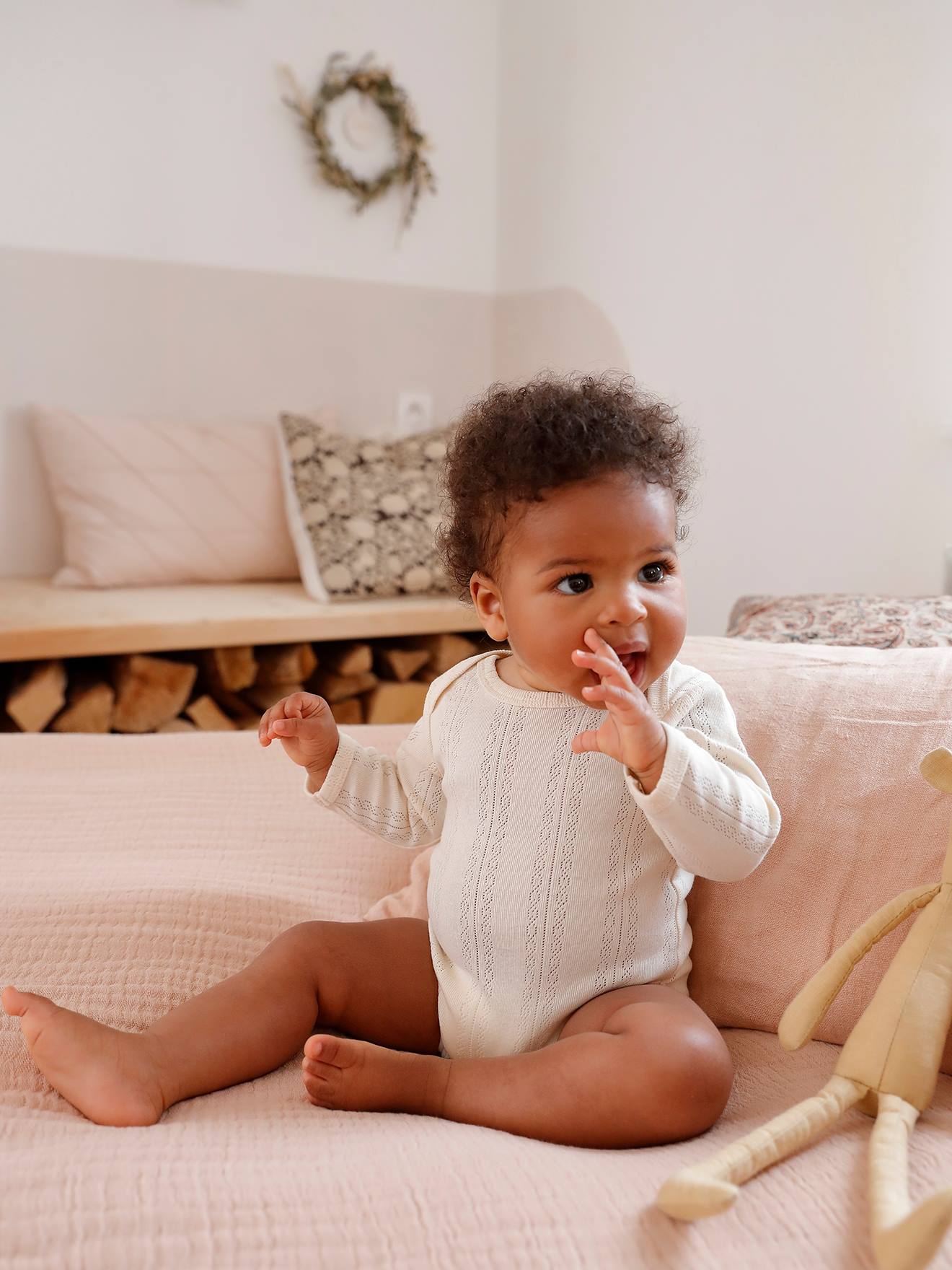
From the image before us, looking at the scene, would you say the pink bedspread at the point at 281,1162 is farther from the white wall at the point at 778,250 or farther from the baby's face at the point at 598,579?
the white wall at the point at 778,250

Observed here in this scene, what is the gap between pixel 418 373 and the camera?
3234 mm

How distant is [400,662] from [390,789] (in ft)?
4.96

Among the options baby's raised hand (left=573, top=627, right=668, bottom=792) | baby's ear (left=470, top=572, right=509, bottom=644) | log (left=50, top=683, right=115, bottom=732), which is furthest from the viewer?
log (left=50, top=683, right=115, bottom=732)

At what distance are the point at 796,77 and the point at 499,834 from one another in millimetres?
2000

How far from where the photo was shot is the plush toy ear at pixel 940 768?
931mm

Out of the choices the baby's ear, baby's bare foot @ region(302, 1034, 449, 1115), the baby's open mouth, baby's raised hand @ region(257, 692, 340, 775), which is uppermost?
the baby's ear

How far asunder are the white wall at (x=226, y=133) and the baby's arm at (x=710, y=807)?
2365 millimetres

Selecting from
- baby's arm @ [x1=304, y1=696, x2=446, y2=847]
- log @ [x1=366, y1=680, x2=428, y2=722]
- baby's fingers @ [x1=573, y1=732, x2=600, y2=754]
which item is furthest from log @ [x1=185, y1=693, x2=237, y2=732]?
baby's fingers @ [x1=573, y1=732, x2=600, y2=754]

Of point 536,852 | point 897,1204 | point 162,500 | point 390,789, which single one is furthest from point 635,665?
point 162,500

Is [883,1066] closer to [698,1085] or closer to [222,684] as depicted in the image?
[698,1085]

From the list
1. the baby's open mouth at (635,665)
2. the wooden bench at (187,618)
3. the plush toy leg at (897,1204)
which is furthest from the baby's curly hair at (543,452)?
the wooden bench at (187,618)

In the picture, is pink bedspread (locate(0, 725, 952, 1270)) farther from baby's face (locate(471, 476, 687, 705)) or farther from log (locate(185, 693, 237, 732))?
log (locate(185, 693, 237, 732))

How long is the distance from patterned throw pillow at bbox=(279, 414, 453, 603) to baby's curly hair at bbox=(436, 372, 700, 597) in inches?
59.0

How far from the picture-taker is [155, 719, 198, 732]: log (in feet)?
8.07
